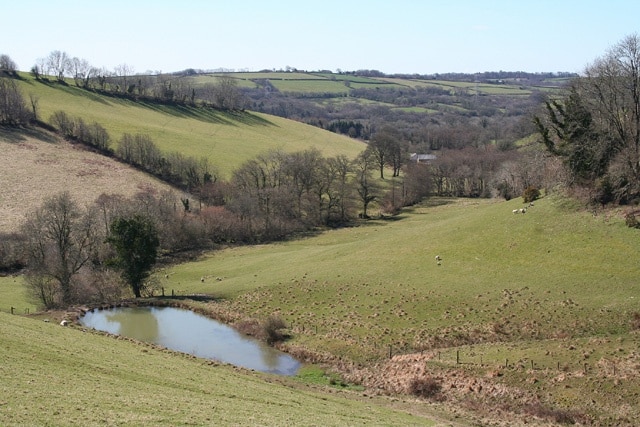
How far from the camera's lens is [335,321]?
41719 mm

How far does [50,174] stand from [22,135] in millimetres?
20300

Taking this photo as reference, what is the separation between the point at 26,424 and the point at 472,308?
99.3ft

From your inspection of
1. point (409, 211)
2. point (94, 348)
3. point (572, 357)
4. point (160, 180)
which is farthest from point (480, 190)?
point (94, 348)

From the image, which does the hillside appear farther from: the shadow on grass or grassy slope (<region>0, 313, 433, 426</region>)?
the shadow on grass

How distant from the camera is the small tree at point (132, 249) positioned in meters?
53.7

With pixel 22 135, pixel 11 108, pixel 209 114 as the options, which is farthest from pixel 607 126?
pixel 209 114

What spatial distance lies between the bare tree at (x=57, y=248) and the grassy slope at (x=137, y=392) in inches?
714

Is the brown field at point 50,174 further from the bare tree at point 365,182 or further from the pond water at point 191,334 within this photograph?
the pond water at point 191,334

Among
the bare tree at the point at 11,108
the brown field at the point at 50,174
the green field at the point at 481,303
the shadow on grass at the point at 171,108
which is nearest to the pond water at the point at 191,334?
the green field at the point at 481,303

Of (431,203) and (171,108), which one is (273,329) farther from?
(171,108)

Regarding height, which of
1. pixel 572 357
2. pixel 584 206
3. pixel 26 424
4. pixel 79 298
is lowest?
pixel 79 298

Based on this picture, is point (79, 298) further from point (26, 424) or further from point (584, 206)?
point (584, 206)

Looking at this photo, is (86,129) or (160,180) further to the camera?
(86,129)

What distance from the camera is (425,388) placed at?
31031 mm
